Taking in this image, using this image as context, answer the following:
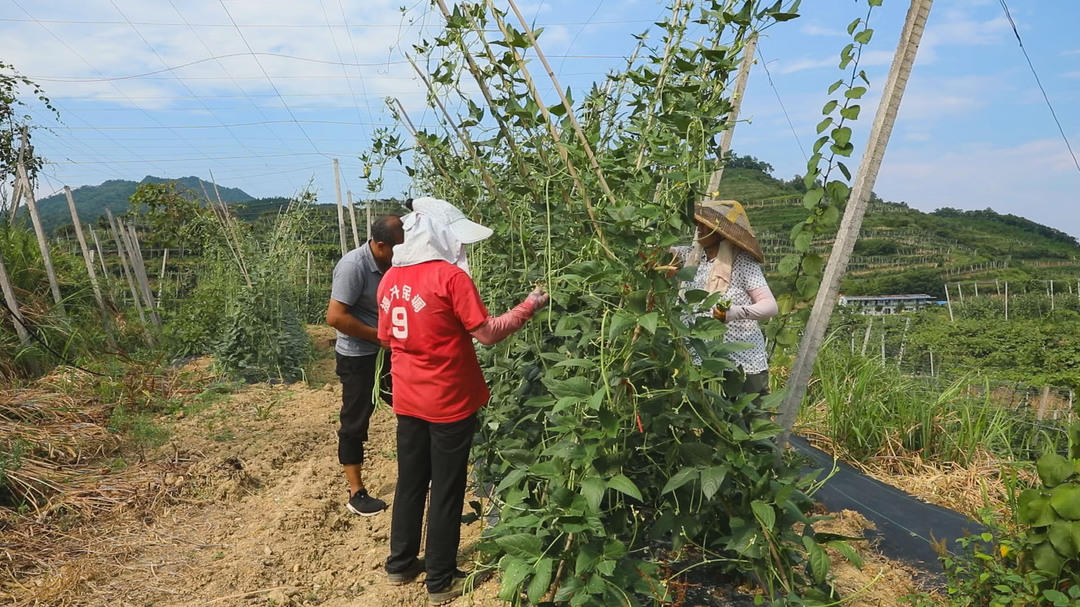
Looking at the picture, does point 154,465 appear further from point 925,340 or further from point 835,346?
point 925,340

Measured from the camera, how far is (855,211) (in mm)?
2697

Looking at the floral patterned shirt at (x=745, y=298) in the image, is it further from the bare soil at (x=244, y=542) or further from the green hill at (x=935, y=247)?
the green hill at (x=935, y=247)

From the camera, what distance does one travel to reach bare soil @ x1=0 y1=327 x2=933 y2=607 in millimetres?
3072

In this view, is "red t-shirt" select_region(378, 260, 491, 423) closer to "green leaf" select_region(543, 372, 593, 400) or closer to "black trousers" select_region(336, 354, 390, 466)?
"green leaf" select_region(543, 372, 593, 400)

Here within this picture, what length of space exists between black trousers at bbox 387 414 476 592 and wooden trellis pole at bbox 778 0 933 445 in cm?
119

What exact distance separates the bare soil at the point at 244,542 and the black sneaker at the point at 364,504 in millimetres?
39

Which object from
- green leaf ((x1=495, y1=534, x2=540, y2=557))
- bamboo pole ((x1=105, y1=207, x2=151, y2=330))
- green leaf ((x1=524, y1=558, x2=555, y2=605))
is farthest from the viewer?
bamboo pole ((x1=105, y1=207, x2=151, y2=330))

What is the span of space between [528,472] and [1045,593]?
1468 millimetres

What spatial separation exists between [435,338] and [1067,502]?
6.53 feet

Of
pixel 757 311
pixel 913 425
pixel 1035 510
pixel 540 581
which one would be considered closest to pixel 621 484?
pixel 540 581

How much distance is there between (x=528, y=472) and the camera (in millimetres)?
2215

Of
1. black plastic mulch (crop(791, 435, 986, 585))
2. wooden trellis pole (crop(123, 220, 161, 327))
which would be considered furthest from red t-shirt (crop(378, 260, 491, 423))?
wooden trellis pole (crop(123, 220, 161, 327))

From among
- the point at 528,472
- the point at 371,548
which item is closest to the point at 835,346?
the point at 371,548

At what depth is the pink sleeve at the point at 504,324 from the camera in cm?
251
